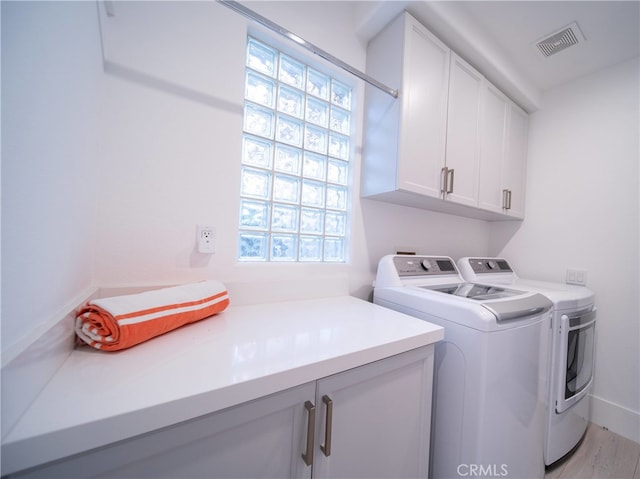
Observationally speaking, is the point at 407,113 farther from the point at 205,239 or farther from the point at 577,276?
the point at 577,276

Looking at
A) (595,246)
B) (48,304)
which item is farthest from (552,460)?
(48,304)

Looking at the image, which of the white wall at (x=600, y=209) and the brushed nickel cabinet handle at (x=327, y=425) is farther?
the white wall at (x=600, y=209)

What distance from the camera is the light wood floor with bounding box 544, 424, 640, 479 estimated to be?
1.29m

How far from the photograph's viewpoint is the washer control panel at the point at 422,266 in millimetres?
1409

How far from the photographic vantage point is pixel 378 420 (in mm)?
780

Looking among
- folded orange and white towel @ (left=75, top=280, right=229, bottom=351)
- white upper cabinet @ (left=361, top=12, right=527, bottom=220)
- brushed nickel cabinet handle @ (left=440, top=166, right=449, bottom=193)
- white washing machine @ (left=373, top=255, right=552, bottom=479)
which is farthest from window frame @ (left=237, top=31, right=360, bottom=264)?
white washing machine @ (left=373, top=255, right=552, bottom=479)

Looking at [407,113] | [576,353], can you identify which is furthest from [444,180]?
[576,353]

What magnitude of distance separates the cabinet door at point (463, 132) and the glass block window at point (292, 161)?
0.64 metres

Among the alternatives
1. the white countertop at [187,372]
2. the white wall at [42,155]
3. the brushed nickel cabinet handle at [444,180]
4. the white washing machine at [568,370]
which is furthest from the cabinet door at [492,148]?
the white wall at [42,155]

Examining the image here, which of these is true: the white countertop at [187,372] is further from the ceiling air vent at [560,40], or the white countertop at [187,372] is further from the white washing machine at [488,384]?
the ceiling air vent at [560,40]

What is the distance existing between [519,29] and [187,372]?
2.46m

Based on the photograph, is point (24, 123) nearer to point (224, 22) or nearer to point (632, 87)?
point (224, 22)

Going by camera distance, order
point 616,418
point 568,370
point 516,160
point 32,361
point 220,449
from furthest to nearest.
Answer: point 516,160 < point 616,418 < point 568,370 < point 220,449 < point 32,361

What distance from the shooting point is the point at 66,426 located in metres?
0.38
